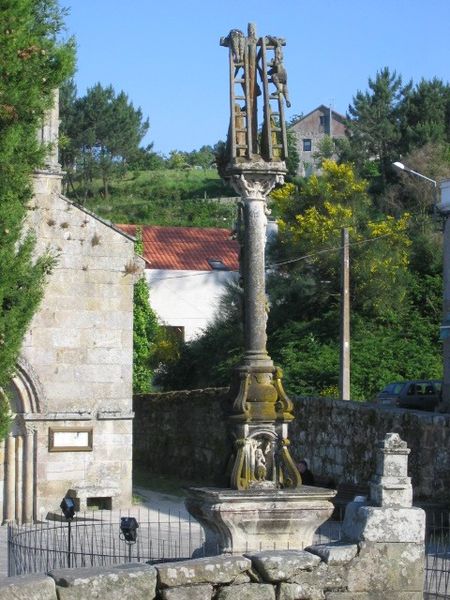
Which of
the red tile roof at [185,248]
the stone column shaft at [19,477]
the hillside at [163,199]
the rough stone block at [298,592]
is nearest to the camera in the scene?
the rough stone block at [298,592]

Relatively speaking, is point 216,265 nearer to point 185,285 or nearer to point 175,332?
point 185,285

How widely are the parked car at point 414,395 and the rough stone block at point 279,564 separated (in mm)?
20855

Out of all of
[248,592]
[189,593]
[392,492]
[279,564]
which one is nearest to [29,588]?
[189,593]

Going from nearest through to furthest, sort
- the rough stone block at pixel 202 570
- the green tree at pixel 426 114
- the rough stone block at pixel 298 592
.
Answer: the rough stone block at pixel 202 570
the rough stone block at pixel 298 592
the green tree at pixel 426 114

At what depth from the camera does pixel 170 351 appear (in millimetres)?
41688

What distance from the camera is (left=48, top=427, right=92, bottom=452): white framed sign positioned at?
21672 mm

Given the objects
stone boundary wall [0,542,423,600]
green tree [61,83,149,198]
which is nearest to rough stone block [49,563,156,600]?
stone boundary wall [0,542,423,600]

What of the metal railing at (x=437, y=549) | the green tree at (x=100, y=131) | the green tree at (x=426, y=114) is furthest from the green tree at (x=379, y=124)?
the metal railing at (x=437, y=549)

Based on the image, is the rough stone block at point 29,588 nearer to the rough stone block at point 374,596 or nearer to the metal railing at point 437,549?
the rough stone block at point 374,596

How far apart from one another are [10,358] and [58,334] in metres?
5.47

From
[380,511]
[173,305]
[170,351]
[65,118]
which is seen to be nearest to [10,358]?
[380,511]

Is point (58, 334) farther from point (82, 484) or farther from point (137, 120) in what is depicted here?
point (137, 120)

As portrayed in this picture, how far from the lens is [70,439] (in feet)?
71.6

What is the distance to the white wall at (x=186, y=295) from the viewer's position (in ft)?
152
